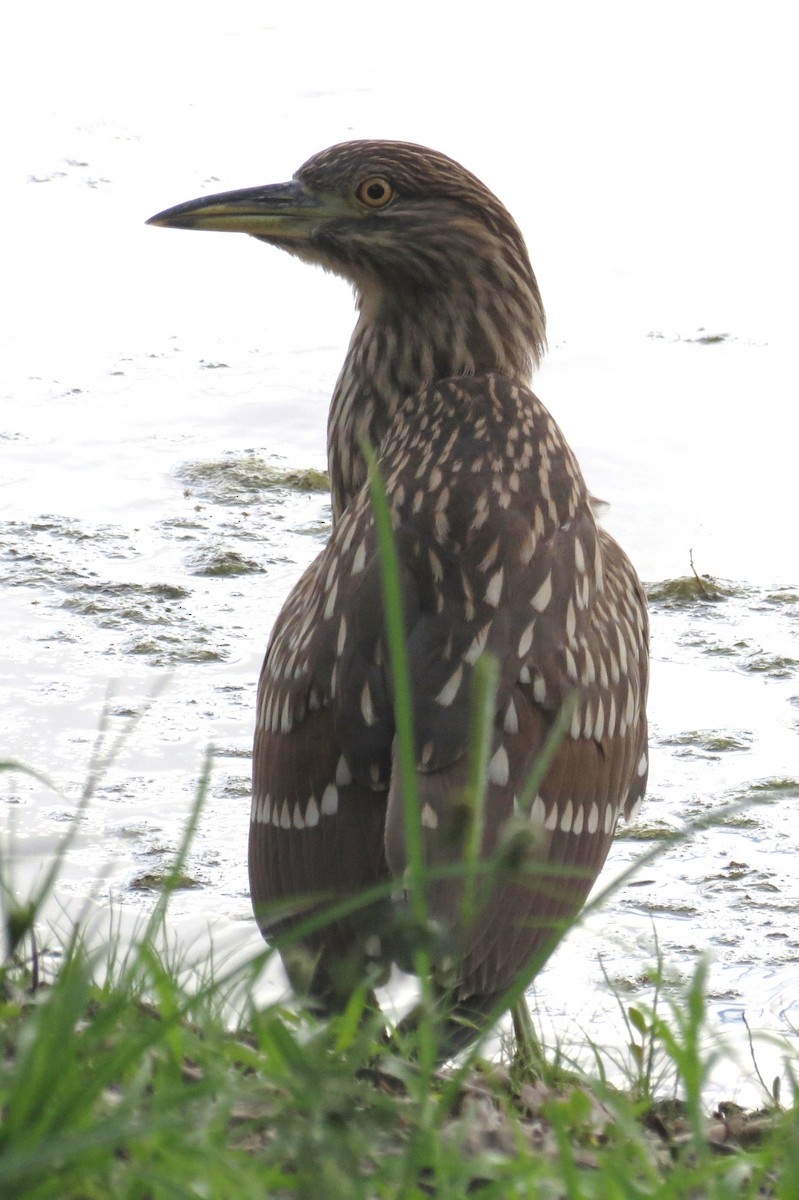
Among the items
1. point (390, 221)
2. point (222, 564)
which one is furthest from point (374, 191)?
point (222, 564)

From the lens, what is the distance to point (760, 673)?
669 cm

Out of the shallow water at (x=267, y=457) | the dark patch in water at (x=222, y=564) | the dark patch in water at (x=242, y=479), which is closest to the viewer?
the shallow water at (x=267, y=457)

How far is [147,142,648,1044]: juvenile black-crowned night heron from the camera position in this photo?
3.67 metres

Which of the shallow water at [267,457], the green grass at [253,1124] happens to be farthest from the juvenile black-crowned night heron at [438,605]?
the green grass at [253,1124]

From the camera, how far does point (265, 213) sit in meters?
4.79

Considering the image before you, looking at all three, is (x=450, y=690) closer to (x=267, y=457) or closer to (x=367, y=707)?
(x=367, y=707)

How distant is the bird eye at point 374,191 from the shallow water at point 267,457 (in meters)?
1.70

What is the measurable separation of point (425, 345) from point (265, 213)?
1.76 ft

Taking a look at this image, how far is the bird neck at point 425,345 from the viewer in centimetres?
479

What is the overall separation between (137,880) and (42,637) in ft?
4.92

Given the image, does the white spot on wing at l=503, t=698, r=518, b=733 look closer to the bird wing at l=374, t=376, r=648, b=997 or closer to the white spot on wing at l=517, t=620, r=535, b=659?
the bird wing at l=374, t=376, r=648, b=997

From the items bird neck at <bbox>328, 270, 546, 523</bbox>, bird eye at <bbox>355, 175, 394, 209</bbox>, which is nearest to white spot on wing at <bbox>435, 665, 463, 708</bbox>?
bird neck at <bbox>328, 270, 546, 523</bbox>

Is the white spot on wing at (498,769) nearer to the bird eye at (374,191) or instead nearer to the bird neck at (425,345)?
the bird neck at (425,345)

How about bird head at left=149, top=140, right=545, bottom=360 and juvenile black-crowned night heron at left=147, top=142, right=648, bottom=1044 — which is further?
bird head at left=149, top=140, right=545, bottom=360
